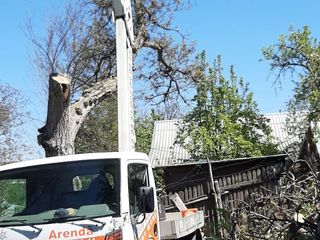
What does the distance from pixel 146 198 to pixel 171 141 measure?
2359 cm

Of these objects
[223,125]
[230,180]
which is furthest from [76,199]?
[223,125]

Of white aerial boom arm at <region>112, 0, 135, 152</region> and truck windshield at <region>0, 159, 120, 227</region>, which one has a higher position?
white aerial boom arm at <region>112, 0, 135, 152</region>

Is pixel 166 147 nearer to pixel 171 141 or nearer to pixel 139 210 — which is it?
pixel 171 141

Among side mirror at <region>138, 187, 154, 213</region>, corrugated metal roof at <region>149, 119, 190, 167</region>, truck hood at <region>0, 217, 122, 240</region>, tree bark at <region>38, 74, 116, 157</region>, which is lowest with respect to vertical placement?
truck hood at <region>0, 217, 122, 240</region>

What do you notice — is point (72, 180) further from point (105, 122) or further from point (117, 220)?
point (105, 122)

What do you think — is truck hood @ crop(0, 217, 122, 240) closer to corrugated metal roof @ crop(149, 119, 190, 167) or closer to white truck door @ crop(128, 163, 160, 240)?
white truck door @ crop(128, 163, 160, 240)

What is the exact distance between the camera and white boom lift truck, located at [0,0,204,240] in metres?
5.44

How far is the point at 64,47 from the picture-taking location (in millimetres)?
20547

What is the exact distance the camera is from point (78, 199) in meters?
5.75

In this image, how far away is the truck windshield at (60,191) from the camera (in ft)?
18.6

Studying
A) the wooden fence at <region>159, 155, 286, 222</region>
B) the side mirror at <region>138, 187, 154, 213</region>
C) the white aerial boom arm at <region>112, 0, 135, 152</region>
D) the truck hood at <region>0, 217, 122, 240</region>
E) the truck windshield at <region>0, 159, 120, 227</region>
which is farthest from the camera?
the wooden fence at <region>159, 155, 286, 222</region>

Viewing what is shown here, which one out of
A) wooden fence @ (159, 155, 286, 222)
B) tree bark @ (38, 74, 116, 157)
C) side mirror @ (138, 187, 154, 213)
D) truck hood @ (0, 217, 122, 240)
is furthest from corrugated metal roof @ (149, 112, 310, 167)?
truck hood @ (0, 217, 122, 240)

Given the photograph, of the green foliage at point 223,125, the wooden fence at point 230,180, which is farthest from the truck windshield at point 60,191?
the green foliage at point 223,125

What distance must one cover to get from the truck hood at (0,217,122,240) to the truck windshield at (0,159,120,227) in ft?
0.37
